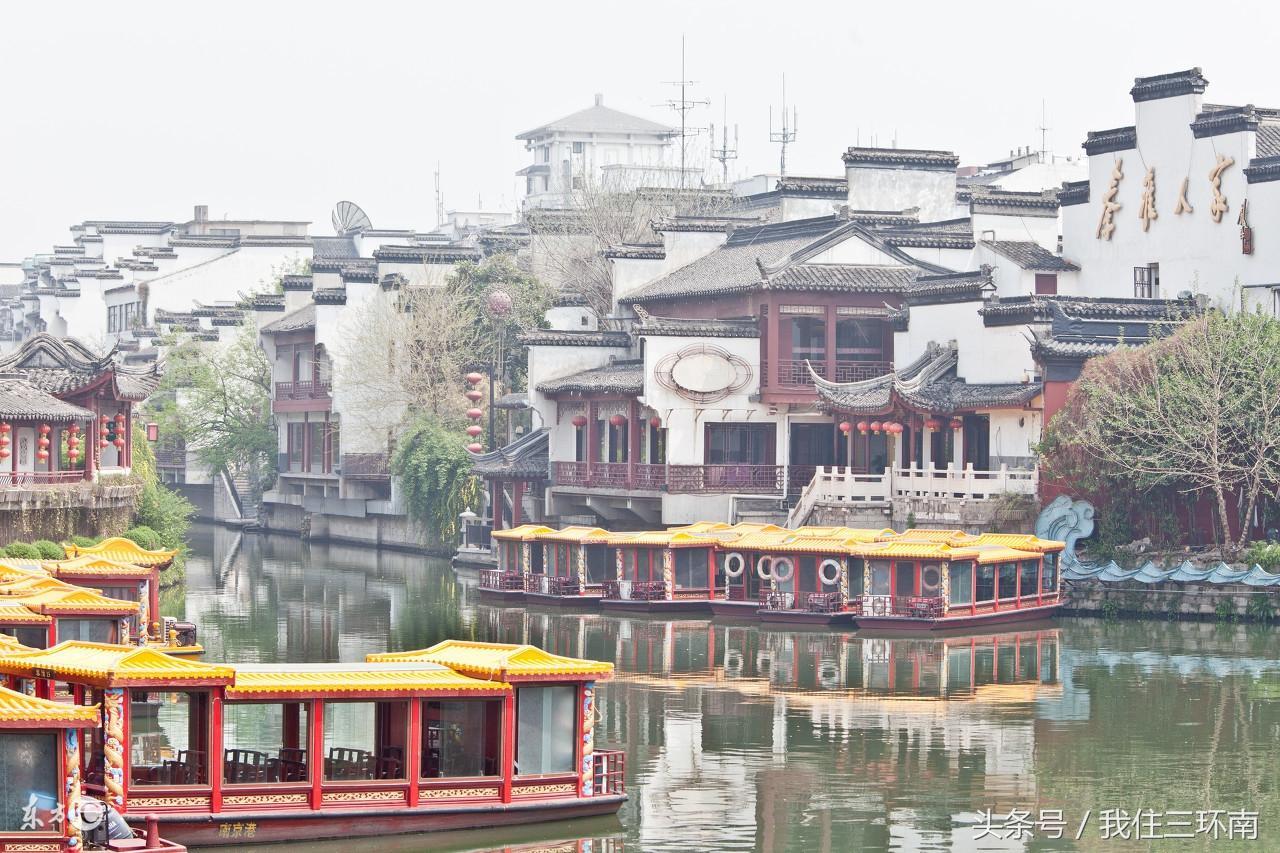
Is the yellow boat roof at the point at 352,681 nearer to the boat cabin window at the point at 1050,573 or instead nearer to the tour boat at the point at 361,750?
the tour boat at the point at 361,750

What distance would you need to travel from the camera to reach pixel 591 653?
39.2 metres

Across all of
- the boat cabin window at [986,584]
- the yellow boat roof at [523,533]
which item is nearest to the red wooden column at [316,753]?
the boat cabin window at [986,584]

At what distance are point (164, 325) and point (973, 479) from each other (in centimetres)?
4631

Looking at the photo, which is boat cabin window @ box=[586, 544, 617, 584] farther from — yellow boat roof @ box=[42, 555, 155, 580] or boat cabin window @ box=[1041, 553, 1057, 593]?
yellow boat roof @ box=[42, 555, 155, 580]

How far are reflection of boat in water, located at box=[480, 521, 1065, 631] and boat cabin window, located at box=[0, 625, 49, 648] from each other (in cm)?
1642

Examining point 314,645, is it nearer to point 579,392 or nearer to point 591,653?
point 591,653

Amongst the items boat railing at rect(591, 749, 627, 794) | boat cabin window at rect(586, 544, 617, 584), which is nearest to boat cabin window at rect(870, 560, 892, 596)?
boat cabin window at rect(586, 544, 617, 584)

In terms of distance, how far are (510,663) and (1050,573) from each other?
2312 centimetres

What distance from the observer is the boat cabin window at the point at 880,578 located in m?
42.2

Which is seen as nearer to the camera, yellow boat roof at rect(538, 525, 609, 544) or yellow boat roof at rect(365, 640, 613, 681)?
yellow boat roof at rect(365, 640, 613, 681)

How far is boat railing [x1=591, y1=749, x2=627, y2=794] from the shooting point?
24.0m

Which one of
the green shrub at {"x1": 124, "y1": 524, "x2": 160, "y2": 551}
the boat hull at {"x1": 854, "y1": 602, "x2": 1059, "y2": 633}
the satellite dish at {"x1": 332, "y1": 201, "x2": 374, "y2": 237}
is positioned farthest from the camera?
the satellite dish at {"x1": 332, "y1": 201, "x2": 374, "y2": 237}

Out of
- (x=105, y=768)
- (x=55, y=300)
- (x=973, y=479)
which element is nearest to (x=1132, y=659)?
(x=973, y=479)

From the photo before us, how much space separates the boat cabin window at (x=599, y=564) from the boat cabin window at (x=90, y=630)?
16600 mm
